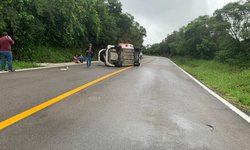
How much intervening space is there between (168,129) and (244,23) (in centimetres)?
3459

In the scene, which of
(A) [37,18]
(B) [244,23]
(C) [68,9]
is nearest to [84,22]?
(C) [68,9]

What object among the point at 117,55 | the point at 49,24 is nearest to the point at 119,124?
the point at 117,55

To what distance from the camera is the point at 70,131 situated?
12.8 ft

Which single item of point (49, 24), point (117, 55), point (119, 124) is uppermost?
point (49, 24)

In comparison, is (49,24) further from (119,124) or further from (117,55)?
(119,124)

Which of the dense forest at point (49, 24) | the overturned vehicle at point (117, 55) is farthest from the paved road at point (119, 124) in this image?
the overturned vehicle at point (117, 55)

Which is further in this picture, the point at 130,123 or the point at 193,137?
the point at 130,123

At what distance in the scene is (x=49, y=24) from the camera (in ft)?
86.1

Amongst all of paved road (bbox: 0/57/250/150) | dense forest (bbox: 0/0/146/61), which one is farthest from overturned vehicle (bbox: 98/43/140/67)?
paved road (bbox: 0/57/250/150)

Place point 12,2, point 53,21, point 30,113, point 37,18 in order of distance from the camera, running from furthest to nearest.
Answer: point 53,21
point 37,18
point 12,2
point 30,113

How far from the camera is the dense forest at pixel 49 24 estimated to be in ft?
60.2

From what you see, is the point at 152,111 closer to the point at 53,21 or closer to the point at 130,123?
the point at 130,123

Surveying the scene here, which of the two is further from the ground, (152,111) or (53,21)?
(53,21)

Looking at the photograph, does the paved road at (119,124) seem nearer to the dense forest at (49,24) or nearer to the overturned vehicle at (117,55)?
the dense forest at (49,24)
